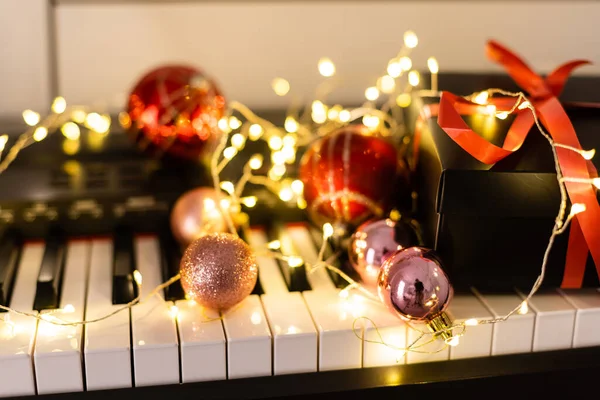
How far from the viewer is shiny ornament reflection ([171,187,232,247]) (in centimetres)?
90

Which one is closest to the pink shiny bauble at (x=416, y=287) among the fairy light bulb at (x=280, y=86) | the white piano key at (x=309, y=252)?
the white piano key at (x=309, y=252)

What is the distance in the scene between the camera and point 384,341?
777 mm

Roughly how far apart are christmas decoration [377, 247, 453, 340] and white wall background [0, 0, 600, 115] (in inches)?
23.4

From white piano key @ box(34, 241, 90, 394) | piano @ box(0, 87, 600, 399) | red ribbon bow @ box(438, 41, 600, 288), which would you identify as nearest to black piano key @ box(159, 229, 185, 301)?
piano @ box(0, 87, 600, 399)

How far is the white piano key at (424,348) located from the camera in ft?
2.56

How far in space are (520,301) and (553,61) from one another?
69cm

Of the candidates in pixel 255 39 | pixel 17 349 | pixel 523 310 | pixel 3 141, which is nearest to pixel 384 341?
pixel 523 310

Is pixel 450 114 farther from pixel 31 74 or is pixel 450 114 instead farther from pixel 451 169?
pixel 31 74

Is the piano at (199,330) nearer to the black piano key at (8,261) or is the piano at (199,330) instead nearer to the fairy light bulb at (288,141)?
the black piano key at (8,261)

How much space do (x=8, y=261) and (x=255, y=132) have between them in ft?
1.18

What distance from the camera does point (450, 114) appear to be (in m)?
0.80

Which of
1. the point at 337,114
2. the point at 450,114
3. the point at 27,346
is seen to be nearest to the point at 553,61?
the point at 337,114

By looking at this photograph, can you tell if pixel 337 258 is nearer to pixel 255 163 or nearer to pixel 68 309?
pixel 255 163

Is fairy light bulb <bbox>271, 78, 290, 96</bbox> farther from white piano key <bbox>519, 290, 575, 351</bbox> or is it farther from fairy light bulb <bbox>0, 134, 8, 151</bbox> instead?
white piano key <bbox>519, 290, 575, 351</bbox>
